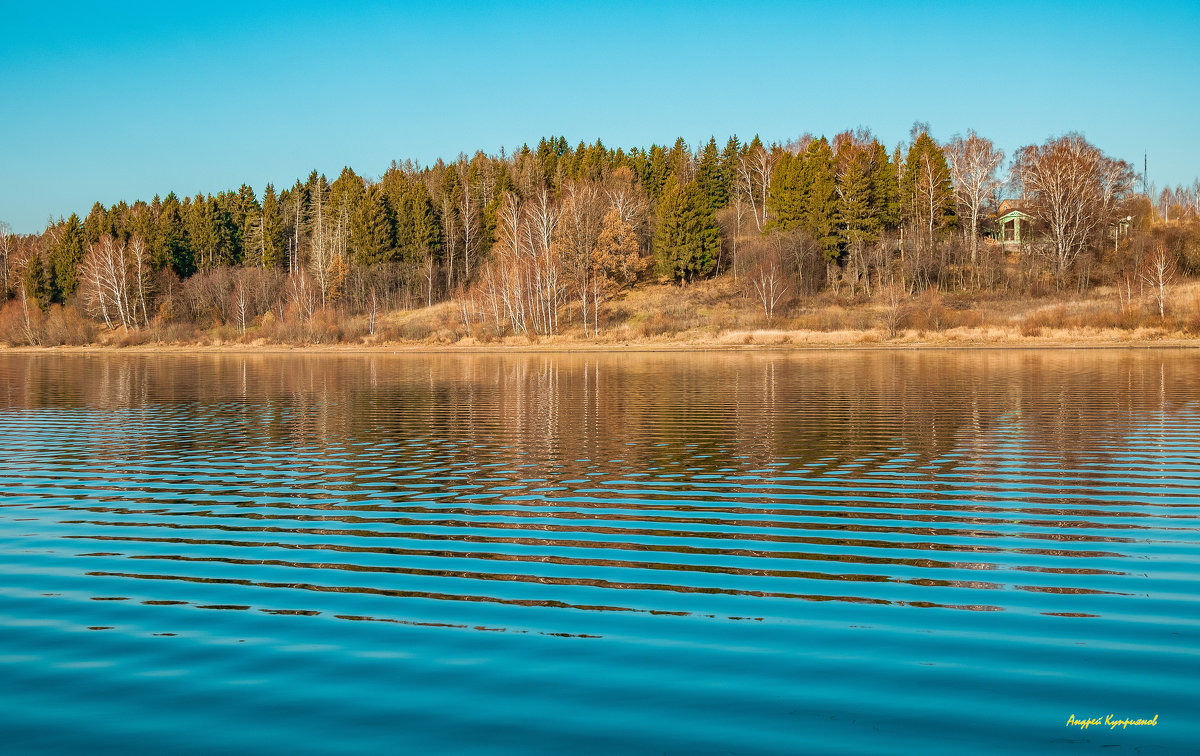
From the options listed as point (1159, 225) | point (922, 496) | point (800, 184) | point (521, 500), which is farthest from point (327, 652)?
point (1159, 225)

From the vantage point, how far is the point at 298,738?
5.29m

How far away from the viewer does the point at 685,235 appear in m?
91.1

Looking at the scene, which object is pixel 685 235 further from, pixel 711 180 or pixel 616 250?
pixel 711 180

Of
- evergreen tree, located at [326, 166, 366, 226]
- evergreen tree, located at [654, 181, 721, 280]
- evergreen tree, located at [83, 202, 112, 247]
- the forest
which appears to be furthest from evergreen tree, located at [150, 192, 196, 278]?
evergreen tree, located at [654, 181, 721, 280]

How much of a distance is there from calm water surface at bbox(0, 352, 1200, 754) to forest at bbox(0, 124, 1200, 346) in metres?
54.4

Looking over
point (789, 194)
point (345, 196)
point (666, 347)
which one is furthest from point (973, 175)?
point (345, 196)

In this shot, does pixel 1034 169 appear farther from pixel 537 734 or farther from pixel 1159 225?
pixel 537 734

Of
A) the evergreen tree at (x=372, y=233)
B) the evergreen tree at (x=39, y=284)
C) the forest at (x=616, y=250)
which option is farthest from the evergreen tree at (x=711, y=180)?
the evergreen tree at (x=39, y=284)

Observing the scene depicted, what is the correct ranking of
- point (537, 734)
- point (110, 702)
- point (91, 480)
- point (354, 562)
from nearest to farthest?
point (537, 734), point (110, 702), point (354, 562), point (91, 480)

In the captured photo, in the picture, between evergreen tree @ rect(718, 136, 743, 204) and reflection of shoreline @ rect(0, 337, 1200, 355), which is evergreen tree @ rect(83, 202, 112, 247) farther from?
evergreen tree @ rect(718, 136, 743, 204)

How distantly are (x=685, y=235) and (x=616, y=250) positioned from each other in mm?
7328

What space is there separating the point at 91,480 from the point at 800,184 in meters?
82.8

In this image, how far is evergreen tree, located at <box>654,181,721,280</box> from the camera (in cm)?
9081

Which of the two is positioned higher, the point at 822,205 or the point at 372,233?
the point at 372,233
